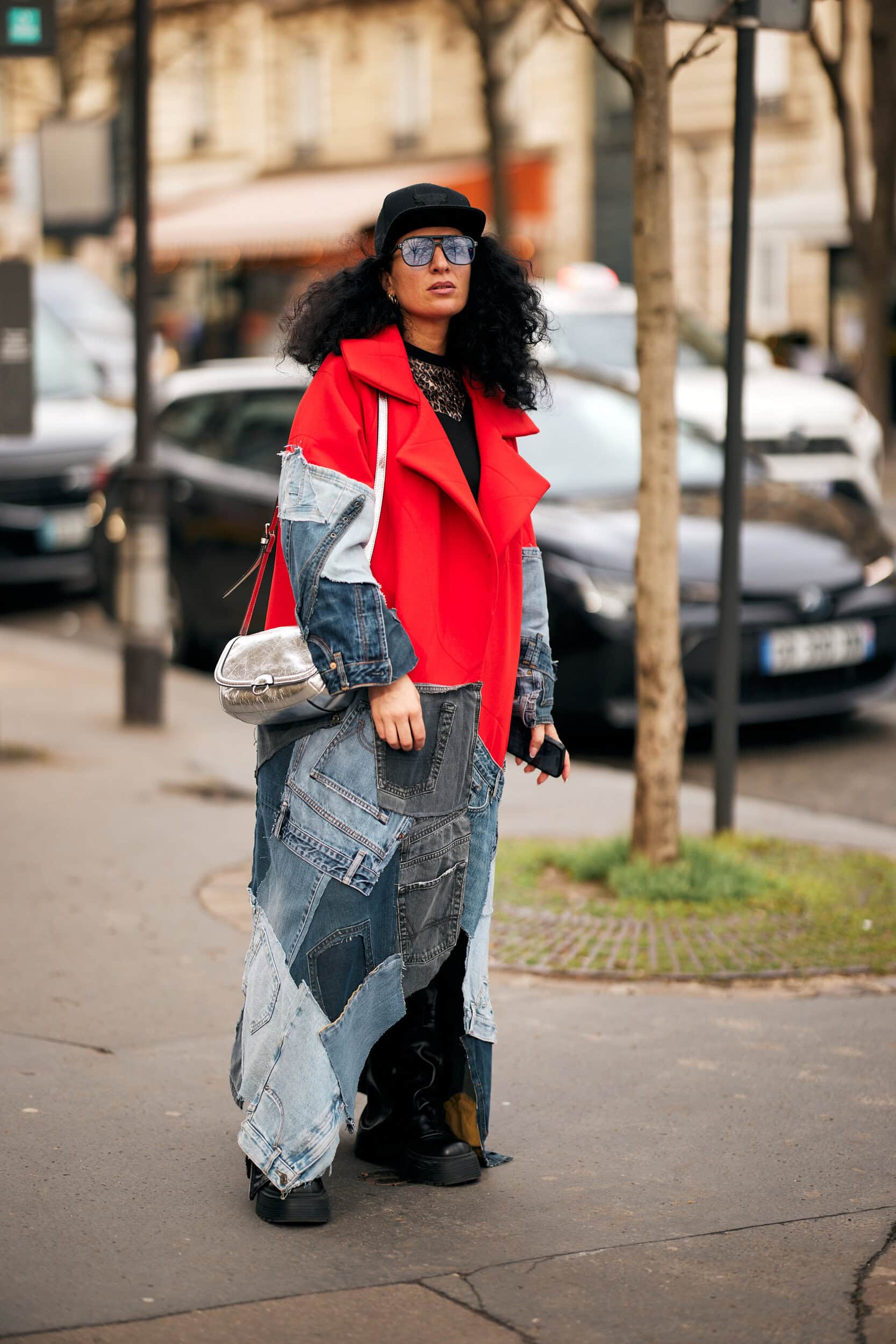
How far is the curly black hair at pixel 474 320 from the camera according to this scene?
3.44 meters

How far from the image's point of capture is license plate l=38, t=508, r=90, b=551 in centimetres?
1162

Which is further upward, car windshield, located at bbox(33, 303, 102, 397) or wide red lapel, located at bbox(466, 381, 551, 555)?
car windshield, located at bbox(33, 303, 102, 397)

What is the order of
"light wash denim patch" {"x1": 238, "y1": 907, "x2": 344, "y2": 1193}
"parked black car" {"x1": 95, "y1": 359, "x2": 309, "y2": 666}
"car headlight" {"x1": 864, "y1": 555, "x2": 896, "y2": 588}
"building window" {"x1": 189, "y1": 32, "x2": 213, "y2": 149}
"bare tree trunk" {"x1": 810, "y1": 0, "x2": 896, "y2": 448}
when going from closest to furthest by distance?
1. "light wash denim patch" {"x1": 238, "y1": 907, "x2": 344, "y2": 1193}
2. "car headlight" {"x1": 864, "y1": 555, "x2": 896, "y2": 588}
3. "parked black car" {"x1": 95, "y1": 359, "x2": 309, "y2": 666}
4. "bare tree trunk" {"x1": 810, "y1": 0, "x2": 896, "y2": 448}
5. "building window" {"x1": 189, "y1": 32, "x2": 213, "y2": 149}

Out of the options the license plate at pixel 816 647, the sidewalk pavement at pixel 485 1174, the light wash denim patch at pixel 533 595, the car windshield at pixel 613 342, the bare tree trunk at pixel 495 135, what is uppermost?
the bare tree trunk at pixel 495 135

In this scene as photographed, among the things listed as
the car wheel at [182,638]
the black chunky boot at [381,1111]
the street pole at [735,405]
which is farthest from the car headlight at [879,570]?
the black chunky boot at [381,1111]

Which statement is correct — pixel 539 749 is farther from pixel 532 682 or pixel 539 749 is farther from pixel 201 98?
pixel 201 98

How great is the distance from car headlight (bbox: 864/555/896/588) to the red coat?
4.82 metres

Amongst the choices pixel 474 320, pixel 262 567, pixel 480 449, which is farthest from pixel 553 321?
pixel 262 567

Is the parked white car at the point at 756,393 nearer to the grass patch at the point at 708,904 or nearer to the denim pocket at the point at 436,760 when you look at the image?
the grass patch at the point at 708,904

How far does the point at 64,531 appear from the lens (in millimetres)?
11695

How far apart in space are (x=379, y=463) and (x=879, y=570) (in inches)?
206

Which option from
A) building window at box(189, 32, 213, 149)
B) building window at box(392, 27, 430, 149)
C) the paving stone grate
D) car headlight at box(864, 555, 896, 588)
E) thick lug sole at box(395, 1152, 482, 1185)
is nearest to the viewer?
thick lug sole at box(395, 1152, 482, 1185)

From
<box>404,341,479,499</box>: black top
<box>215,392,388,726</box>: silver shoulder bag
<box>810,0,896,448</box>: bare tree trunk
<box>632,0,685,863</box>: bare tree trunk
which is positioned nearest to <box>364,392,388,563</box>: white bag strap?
<box>215,392,388,726</box>: silver shoulder bag

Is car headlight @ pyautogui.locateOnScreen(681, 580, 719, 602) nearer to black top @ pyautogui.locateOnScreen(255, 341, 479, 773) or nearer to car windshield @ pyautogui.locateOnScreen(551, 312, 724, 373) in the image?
black top @ pyautogui.locateOnScreen(255, 341, 479, 773)
